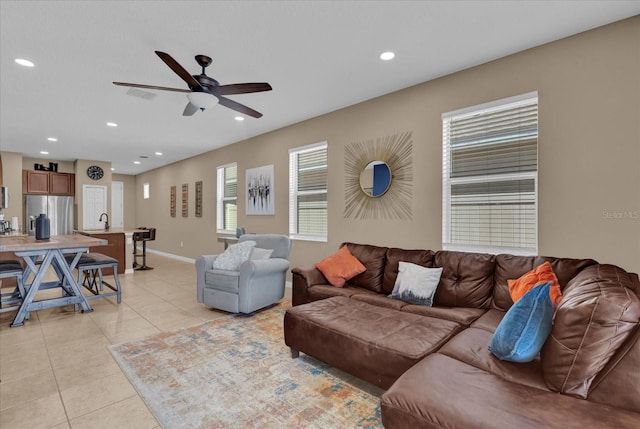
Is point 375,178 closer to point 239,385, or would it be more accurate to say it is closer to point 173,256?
point 239,385

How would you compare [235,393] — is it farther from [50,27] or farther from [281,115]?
[281,115]

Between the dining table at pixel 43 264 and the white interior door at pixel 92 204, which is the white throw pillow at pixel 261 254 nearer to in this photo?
the dining table at pixel 43 264

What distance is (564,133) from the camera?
8.82 feet

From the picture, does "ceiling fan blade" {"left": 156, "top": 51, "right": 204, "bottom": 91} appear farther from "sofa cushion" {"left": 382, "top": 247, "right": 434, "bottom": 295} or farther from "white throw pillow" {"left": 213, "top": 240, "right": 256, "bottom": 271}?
"sofa cushion" {"left": 382, "top": 247, "right": 434, "bottom": 295}

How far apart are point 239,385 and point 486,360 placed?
1.57m

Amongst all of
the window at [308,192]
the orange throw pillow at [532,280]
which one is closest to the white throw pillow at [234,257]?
the window at [308,192]

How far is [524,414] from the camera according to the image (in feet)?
3.81

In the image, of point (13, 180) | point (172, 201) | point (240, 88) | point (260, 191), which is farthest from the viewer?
point (172, 201)

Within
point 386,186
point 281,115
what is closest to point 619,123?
point 386,186

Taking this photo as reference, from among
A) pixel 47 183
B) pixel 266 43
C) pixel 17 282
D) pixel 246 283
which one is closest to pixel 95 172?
pixel 47 183

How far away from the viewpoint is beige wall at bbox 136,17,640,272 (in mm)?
2416

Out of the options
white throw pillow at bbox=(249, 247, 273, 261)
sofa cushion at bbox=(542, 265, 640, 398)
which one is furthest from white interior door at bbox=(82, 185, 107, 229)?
sofa cushion at bbox=(542, 265, 640, 398)

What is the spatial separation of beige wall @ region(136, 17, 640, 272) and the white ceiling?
162 mm

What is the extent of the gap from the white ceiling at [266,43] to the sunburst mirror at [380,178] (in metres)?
0.66
